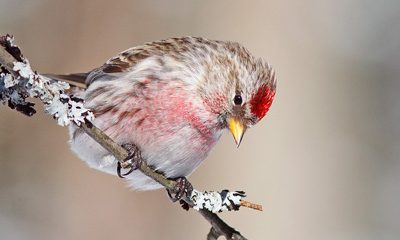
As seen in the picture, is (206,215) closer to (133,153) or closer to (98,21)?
(133,153)

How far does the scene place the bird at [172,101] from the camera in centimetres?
86

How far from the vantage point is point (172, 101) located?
2.99 ft

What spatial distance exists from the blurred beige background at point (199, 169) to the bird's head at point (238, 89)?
10.7 inches

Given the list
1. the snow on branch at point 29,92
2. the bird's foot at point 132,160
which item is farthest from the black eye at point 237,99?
the snow on branch at point 29,92

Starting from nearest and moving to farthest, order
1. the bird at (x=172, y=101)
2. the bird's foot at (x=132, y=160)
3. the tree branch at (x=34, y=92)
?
the tree branch at (x=34, y=92) < the bird's foot at (x=132, y=160) < the bird at (x=172, y=101)

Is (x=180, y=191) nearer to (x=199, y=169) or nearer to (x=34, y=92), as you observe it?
(x=34, y=92)

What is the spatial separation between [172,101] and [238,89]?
0.33ft

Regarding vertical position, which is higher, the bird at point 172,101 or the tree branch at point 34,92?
the bird at point 172,101

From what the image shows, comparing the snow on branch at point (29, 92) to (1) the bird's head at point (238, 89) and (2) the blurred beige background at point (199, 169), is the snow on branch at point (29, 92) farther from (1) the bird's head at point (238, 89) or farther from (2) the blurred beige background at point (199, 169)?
(2) the blurred beige background at point (199, 169)

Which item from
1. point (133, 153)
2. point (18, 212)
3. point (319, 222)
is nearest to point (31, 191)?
point (18, 212)

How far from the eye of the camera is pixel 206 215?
64 centimetres

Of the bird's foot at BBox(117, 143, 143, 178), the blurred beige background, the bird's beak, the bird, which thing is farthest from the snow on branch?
the blurred beige background

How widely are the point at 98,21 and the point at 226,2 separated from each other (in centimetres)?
28

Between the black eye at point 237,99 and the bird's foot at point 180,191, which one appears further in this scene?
the black eye at point 237,99
